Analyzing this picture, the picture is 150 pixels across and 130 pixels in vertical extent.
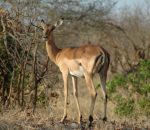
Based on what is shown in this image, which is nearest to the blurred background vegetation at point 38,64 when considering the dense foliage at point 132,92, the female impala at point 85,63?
the dense foliage at point 132,92

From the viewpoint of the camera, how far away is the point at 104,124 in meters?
9.25

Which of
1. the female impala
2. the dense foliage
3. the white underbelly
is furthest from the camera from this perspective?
the dense foliage

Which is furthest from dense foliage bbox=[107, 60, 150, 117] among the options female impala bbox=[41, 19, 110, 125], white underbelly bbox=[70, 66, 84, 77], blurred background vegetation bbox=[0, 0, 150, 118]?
white underbelly bbox=[70, 66, 84, 77]

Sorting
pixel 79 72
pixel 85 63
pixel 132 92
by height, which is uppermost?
pixel 85 63

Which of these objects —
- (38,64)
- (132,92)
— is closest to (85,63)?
(38,64)

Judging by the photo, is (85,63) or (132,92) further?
(132,92)

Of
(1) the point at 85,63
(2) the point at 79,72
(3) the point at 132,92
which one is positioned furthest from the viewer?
(3) the point at 132,92

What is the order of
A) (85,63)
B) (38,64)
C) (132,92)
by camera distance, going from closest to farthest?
(85,63), (38,64), (132,92)

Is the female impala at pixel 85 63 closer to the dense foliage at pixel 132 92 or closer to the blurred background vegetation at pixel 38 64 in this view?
the blurred background vegetation at pixel 38 64

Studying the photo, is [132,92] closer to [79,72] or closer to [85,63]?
[79,72]

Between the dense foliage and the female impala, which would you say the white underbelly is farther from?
the dense foliage

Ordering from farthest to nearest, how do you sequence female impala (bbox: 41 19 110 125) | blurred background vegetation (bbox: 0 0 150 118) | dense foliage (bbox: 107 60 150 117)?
1. dense foliage (bbox: 107 60 150 117)
2. blurred background vegetation (bbox: 0 0 150 118)
3. female impala (bbox: 41 19 110 125)

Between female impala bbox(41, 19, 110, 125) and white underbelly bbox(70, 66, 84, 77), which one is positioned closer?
female impala bbox(41, 19, 110, 125)

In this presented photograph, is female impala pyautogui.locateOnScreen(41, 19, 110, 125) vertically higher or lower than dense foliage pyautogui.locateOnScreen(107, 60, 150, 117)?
Result: higher
